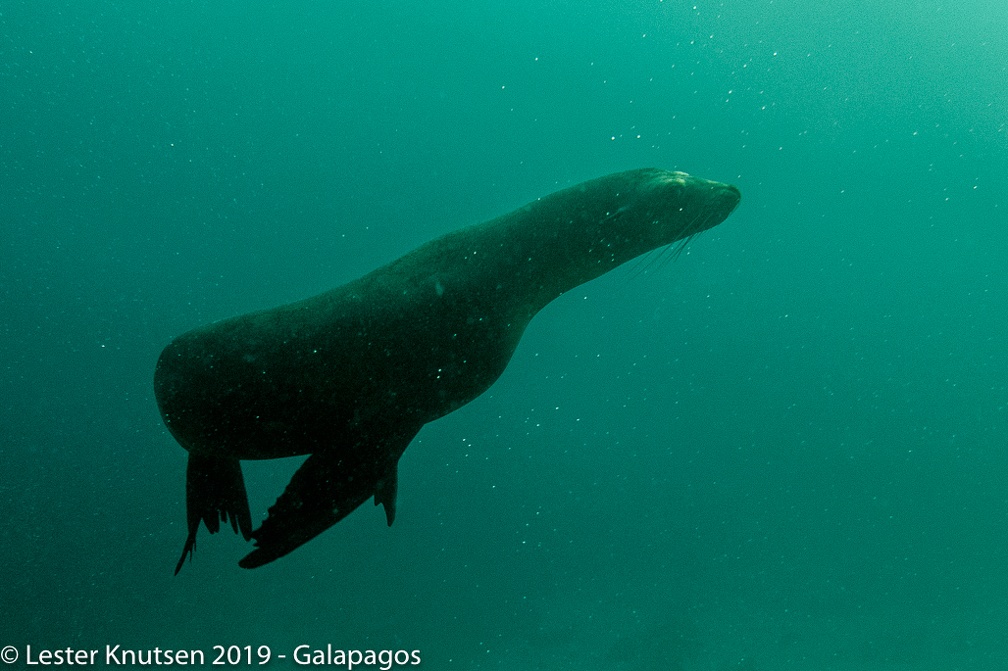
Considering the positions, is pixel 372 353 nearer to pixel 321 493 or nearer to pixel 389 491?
pixel 321 493

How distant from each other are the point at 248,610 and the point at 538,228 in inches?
743

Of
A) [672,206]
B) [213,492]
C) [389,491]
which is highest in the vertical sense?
[672,206]

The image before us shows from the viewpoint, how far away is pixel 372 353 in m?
2.86

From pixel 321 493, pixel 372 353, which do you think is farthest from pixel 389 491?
pixel 372 353

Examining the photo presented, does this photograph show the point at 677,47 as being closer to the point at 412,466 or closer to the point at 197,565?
the point at 412,466

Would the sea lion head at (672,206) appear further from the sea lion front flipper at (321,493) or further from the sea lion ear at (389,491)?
the sea lion ear at (389,491)

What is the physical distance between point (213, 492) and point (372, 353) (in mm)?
1495

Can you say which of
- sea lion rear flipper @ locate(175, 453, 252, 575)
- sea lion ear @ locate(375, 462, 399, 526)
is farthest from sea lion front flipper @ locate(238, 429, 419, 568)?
sea lion rear flipper @ locate(175, 453, 252, 575)

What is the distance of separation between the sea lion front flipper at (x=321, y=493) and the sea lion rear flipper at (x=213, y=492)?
2.69ft

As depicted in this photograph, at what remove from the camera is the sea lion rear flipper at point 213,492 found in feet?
11.6

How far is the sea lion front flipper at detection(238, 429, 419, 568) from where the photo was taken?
8.89 ft

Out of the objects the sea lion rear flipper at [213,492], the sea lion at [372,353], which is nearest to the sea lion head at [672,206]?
the sea lion at [372,353]
